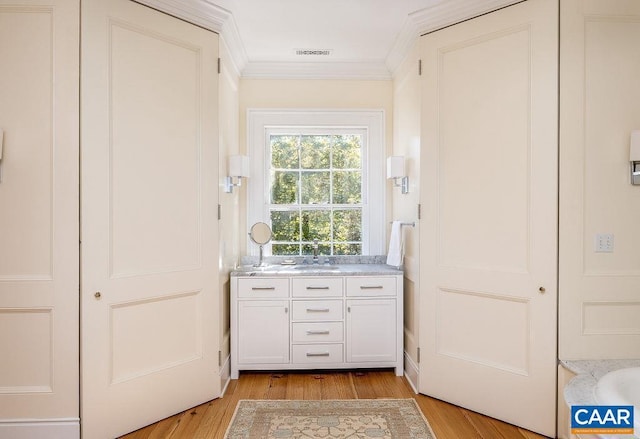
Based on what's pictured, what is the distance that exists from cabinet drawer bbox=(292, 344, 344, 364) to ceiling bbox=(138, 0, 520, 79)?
2417 millimetres

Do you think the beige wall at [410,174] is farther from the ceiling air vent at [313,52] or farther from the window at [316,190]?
the ceiling air vent at [313,52]

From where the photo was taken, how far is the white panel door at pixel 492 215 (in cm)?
230

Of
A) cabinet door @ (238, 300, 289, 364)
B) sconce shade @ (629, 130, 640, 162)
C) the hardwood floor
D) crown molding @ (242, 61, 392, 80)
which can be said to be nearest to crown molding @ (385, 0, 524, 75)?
crown molding @ (242, 61, 392, 80)

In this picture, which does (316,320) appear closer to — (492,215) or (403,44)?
(492,215)

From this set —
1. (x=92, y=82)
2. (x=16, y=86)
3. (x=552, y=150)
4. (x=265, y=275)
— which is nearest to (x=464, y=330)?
(x=552, y=150)

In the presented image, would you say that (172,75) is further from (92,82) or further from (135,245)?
(135,245)

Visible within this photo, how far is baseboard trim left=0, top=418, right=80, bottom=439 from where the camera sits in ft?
7.07

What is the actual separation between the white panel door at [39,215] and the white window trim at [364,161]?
1.65 metres

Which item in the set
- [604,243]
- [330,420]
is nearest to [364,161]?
[604,243]

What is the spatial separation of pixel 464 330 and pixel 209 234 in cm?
185

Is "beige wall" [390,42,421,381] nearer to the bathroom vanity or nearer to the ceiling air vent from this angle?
the bathroom vanity

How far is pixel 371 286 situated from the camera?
3.15 meters

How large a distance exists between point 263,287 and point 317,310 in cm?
47

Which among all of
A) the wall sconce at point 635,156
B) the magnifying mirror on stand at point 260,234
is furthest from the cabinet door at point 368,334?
the wall sconce at point 635,156
